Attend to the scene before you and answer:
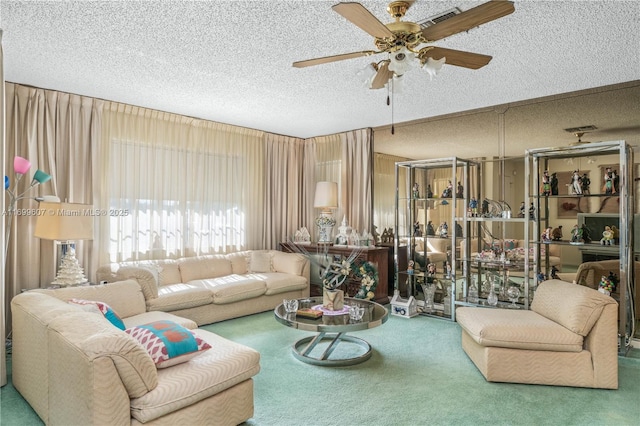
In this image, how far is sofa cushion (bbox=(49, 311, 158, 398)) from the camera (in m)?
1.84

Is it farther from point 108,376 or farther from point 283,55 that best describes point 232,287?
point 108,376

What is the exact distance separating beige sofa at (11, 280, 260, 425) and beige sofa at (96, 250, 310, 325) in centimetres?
131

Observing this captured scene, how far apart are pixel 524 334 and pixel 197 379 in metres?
2.36

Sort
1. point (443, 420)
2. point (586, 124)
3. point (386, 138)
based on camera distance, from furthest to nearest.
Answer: point (386, 138), point (586, 124), point (443, 420)

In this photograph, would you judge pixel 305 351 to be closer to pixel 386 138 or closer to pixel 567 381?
pixel 567 381

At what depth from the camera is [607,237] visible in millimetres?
3857

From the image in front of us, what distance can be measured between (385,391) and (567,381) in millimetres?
1365

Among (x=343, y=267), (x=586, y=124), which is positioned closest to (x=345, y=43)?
(x=343, y=267)

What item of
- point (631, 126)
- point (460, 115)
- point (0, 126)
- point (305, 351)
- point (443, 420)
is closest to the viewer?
point (443, 420)

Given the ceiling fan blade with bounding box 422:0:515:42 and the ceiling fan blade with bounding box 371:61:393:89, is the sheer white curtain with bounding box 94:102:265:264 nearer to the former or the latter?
the ceiling fan blade with bounding box 371:61:393:89

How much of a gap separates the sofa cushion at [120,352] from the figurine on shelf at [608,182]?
4.23 metres

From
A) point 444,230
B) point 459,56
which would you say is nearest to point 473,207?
point 444,230

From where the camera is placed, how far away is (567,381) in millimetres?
2918

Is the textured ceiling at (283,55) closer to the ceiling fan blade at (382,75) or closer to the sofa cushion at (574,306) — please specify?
the ceiling fan blade at (382,75)
